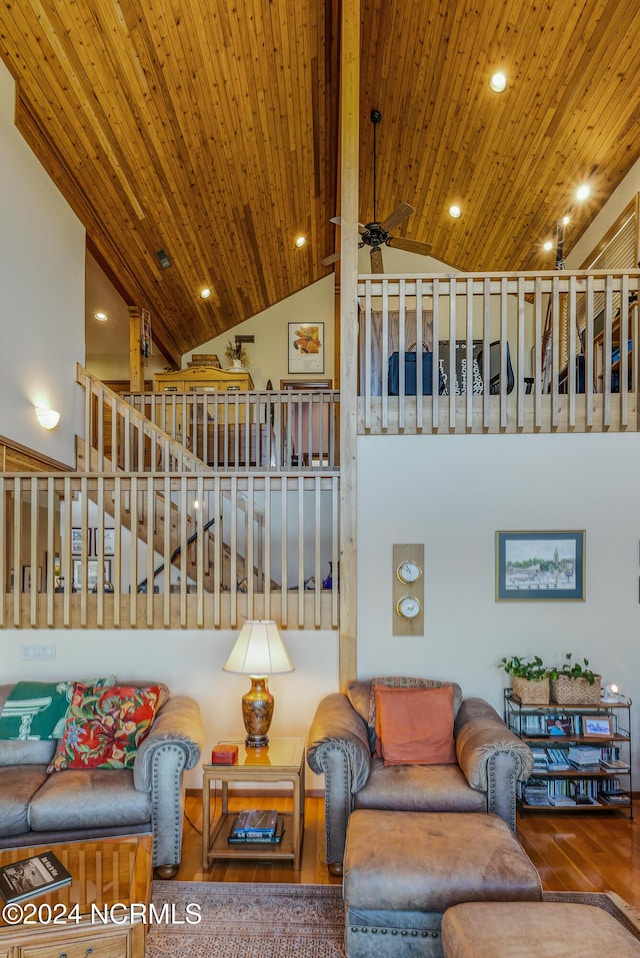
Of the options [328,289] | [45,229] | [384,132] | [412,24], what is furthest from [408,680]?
[328,289]

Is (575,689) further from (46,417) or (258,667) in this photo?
(46,417)

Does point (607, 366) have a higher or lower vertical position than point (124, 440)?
higher

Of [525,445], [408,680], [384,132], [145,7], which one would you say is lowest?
[408,680]

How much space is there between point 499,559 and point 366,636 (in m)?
1.03

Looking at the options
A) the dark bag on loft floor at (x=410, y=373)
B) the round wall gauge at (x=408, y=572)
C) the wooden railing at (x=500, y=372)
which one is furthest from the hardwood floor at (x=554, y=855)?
the dark bag on loft floor at (x=410, y=373)

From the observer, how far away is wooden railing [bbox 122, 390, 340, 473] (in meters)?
6.94

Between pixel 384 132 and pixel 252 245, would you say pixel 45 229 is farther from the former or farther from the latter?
pixel 384 132

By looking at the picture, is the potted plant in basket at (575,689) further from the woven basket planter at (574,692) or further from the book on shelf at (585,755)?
the book on shelf at (585,755)

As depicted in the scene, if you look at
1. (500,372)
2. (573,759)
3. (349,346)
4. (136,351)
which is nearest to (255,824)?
(573,759)

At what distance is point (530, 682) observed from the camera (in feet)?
12.9

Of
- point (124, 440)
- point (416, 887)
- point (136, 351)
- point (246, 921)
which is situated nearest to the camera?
point (416, 887)

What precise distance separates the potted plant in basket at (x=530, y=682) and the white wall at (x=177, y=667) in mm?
1179

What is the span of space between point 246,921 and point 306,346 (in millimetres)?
8066

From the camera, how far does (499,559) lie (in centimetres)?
425
